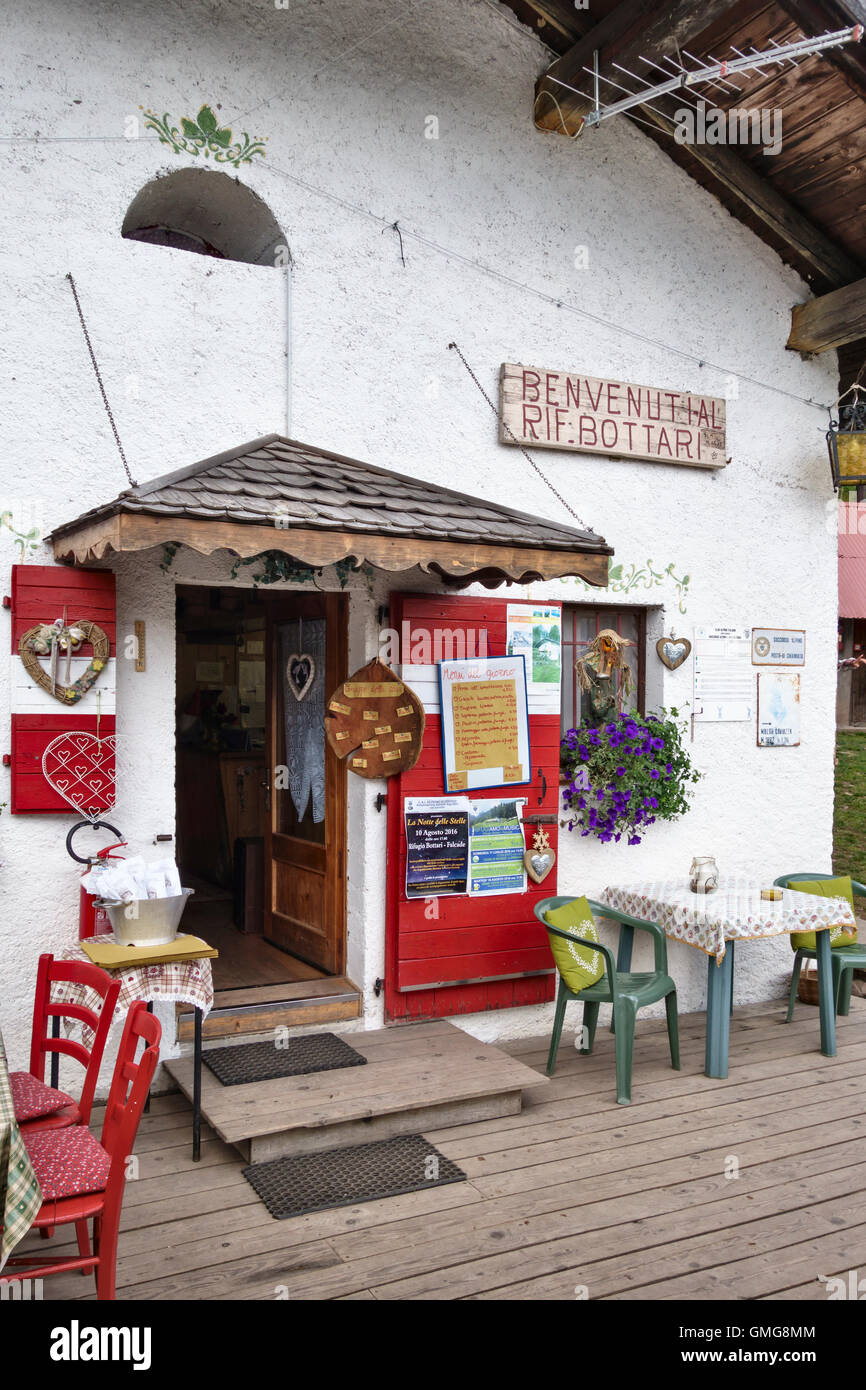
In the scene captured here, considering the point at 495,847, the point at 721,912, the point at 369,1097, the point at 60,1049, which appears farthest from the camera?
the point at 495,847

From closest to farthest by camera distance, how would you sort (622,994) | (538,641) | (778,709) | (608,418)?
(622,994), (538,641), (608,418), (778,709)

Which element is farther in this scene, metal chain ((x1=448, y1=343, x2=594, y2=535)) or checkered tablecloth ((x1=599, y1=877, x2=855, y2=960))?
metal chain ((x1=448, y1=343, x2=594, y2=535))

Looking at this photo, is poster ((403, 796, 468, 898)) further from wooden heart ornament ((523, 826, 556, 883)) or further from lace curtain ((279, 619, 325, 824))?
lace curtain ((279, 619, 325, 824))

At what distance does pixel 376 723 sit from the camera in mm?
5172

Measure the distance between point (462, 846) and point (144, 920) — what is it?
180 cm

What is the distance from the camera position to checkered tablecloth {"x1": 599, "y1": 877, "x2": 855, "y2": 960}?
5152mm

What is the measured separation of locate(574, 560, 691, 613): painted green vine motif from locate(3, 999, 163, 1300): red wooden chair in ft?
12.5

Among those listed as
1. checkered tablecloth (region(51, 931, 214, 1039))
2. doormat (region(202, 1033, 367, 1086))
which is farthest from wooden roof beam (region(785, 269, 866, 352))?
checkered tablecloth (region(51, 931, 214, 1039))

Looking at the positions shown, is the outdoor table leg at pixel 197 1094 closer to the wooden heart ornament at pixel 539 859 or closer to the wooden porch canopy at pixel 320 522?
the wooden porch canopy at pixel 320 522

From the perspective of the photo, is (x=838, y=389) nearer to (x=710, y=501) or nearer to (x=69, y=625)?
(x=710, y=501)

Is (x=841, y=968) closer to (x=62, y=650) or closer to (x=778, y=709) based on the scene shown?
(x=778, y=709)

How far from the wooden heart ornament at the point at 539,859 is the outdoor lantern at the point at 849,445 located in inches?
120

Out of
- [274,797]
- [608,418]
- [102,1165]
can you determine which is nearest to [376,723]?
[274,797]

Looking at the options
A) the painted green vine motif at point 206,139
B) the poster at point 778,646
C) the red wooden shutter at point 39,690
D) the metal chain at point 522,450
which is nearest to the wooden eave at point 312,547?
the red wooden shutter at point 39,690
